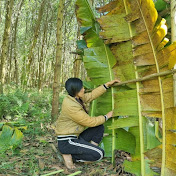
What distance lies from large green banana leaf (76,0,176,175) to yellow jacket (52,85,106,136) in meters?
0.24

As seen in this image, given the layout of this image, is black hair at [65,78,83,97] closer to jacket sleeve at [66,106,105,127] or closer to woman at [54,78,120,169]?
woman at [54,78,120,169]

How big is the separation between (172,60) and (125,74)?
89 centimetres

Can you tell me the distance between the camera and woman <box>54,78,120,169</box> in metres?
3.12

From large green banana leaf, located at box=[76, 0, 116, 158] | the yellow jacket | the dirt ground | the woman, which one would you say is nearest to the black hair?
the woman

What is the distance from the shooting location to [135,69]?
123 inches

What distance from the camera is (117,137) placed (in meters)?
3.36

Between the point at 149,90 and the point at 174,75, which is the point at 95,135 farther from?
the point at 174,75

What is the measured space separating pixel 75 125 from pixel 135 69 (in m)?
1.23

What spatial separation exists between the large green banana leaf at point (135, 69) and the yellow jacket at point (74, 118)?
0.24 m

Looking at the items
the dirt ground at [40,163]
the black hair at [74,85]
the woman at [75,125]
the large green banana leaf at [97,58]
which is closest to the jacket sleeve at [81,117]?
the woman at [75,125]

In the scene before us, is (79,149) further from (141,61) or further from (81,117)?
(141,61)

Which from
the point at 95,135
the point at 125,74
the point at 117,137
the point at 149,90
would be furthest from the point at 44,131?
the point at 149,90

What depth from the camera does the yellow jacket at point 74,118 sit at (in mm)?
3100

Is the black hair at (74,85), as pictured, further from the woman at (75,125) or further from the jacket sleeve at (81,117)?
the jacket sleeve at (81,117)
